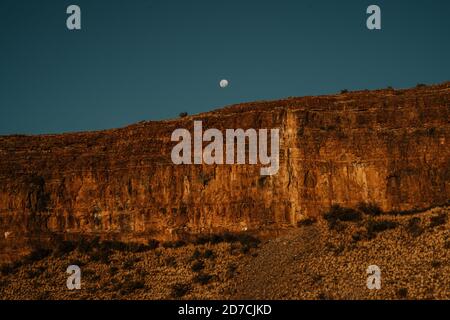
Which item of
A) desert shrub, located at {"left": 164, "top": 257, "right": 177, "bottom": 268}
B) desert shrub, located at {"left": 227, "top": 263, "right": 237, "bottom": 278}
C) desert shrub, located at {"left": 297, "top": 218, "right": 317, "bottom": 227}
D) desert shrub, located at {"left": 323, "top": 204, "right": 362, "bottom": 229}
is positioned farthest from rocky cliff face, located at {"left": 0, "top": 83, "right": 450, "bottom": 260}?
desert shrub, located at {"left": 227, "top": 263, "right": 237, "bottom": 278}

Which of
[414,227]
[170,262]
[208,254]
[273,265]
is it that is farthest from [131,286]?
[414,227]

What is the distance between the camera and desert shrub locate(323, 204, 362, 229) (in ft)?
145

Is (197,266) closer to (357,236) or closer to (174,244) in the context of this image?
(174,244)

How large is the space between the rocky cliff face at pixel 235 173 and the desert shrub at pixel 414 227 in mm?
2701

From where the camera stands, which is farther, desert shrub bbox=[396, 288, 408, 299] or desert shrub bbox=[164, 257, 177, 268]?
desert shrub bbox=[164, 257, 177, 268]

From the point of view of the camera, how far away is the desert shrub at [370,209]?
44.8 meters

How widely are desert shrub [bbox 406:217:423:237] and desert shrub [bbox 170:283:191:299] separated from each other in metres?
11.6

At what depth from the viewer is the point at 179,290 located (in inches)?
1586

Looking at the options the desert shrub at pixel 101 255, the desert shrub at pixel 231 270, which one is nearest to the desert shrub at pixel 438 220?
the desert shrub at pixel 231 270

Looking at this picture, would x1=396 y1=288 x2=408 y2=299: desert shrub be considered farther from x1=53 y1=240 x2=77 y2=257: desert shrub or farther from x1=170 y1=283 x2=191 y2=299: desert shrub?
x1=53 y1=240 x2=77 y2=257: desert shrub

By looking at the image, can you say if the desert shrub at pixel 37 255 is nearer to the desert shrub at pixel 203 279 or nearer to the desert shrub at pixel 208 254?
the desert shrub at pixel 208 254
